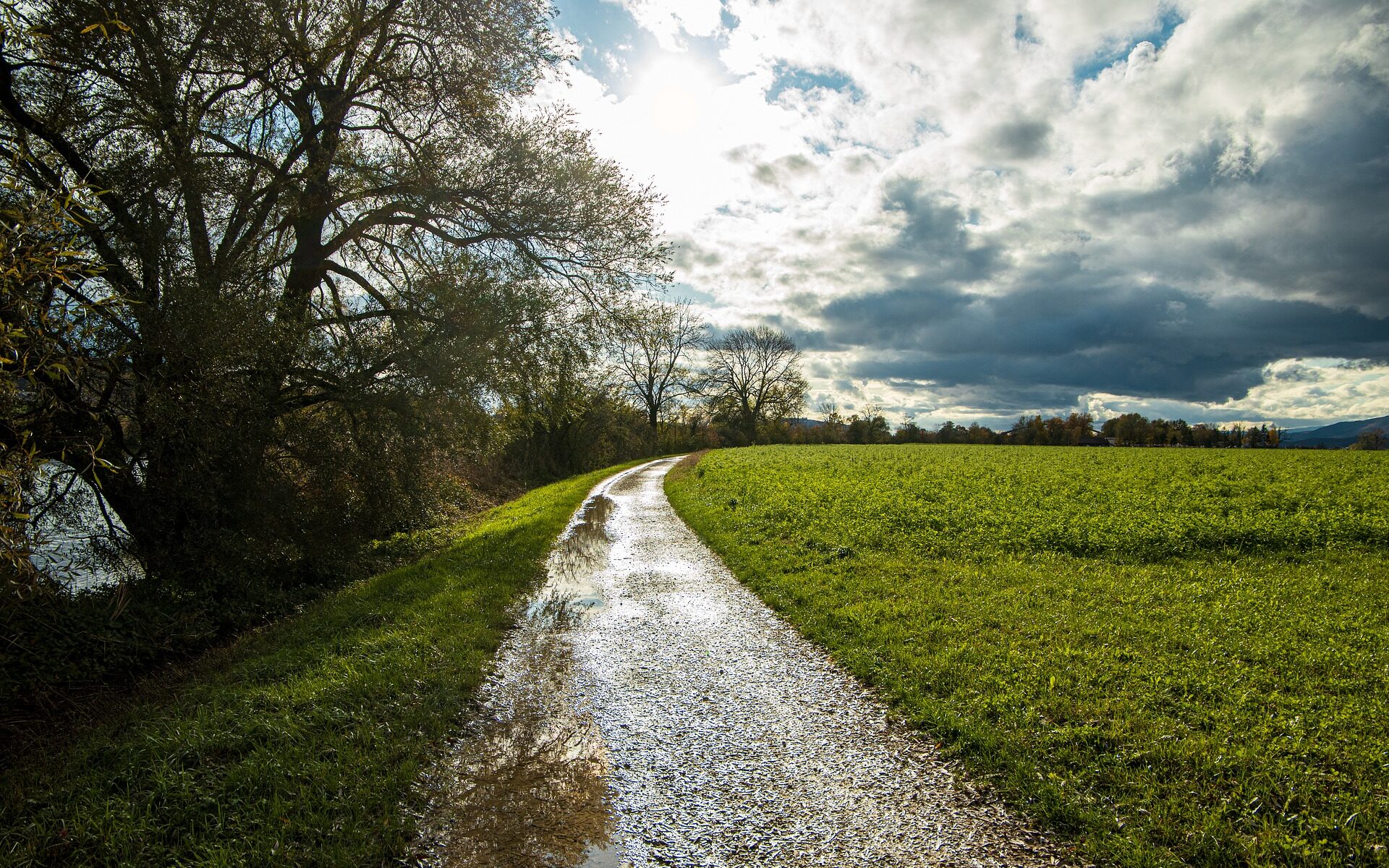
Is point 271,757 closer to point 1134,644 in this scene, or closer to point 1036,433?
point 1134,644

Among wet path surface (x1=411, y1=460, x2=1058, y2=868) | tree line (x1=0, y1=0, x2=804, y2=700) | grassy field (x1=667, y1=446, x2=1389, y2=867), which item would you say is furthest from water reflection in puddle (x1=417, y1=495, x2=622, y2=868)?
tree line (x1=0, y1=0, x2=804, y2=700)

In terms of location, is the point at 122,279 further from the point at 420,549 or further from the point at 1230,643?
the point at 1230,643

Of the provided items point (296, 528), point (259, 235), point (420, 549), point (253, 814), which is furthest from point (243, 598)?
point (253, 814)

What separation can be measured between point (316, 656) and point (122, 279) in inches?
277

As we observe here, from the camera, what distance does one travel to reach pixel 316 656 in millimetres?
6945

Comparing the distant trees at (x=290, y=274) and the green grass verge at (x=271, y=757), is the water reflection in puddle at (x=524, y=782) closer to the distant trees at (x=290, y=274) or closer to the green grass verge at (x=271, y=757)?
the green grass verge at (x=271, y=757)

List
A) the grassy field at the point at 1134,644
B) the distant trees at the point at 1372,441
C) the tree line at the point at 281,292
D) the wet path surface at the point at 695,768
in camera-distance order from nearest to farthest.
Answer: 1. the wet path surface at the point at 695,768
2. the grassy field at the point at 1134,644
3. the tree line at the point at 281,292
4. the distant trees at the point at 1372,441

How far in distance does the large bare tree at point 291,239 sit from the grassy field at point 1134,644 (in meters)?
7.61

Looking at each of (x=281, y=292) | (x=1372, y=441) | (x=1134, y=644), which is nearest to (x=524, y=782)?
(x=1134, y=644)

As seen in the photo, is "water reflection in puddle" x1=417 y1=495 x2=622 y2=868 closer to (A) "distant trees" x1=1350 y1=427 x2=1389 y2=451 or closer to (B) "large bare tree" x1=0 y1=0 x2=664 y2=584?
(B) "large bare tree" x1=0 y1=0 x2=664 y2=584

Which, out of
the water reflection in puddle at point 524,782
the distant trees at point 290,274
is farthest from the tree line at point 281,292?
the water reflection in puddle at point 524,782

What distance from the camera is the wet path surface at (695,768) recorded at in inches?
150

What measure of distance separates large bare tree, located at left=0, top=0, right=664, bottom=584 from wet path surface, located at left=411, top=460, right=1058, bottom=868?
570 cm

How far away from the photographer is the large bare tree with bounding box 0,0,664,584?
9.48 m
